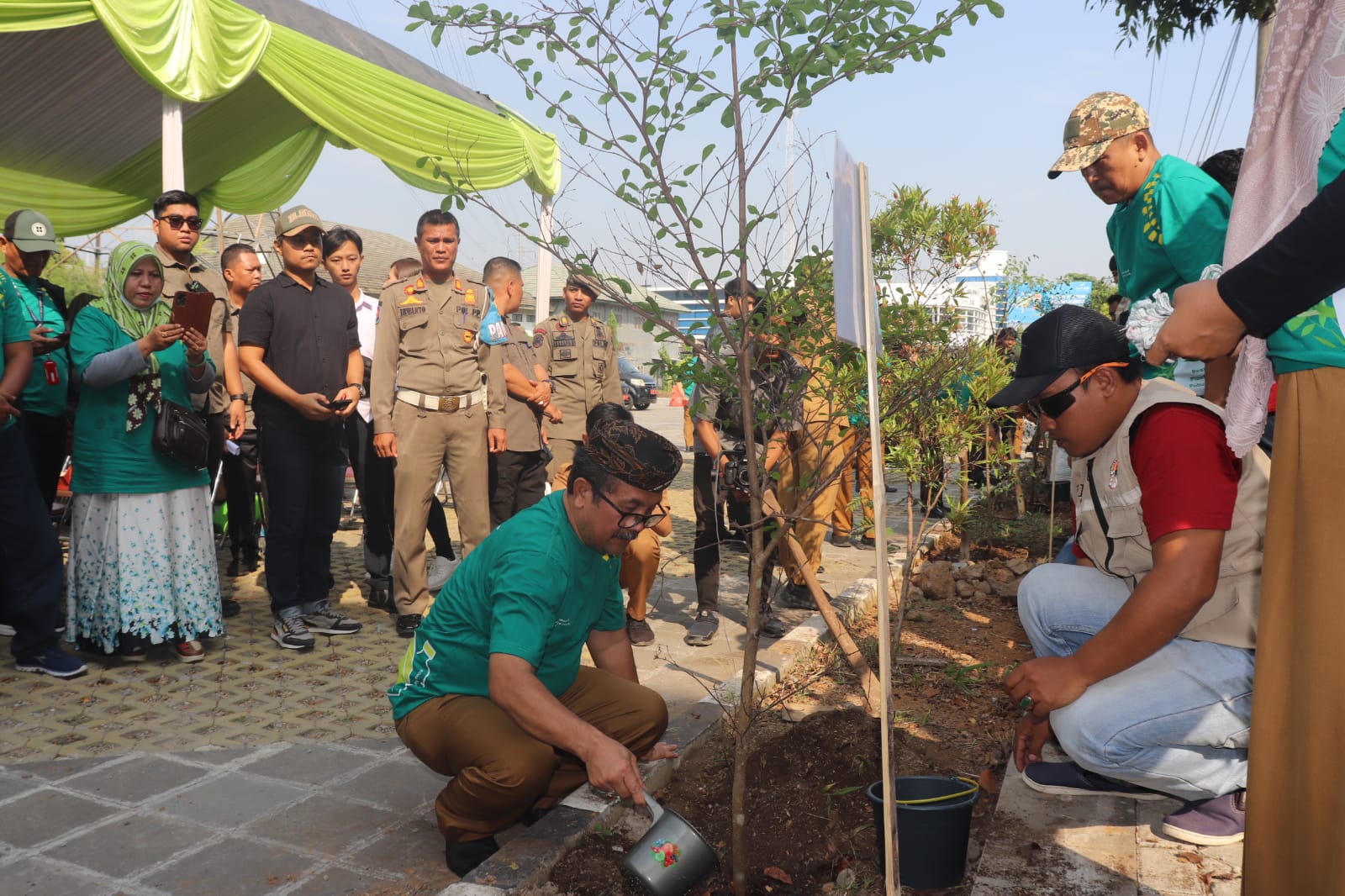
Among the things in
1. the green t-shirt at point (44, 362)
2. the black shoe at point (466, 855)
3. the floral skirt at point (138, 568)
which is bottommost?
the black shoe at point (466, 855)

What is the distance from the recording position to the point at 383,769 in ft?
12.5

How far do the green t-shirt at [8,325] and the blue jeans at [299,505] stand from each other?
3.87 feet

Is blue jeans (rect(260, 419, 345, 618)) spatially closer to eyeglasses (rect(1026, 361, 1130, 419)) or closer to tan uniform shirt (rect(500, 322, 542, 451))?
tan uniform shirt (rect(500, 322, 542, 451))

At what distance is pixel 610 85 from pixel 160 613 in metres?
3.63

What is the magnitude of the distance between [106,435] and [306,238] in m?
1.44

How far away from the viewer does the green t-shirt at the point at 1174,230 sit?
10.8ft

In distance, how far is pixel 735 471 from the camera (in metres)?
5.29

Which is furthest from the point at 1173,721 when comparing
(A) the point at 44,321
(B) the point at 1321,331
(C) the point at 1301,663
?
(A) the point at 44,321

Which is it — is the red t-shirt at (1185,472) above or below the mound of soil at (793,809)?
above

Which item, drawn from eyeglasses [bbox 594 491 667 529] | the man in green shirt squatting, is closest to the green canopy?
the man in green shirt squatting

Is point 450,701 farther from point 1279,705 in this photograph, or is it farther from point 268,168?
point 268,168

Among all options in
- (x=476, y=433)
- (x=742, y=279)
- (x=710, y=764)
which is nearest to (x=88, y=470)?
(x=476, y=433)

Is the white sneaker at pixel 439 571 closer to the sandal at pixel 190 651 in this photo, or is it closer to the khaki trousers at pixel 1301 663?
the sandal at pixel 190 651

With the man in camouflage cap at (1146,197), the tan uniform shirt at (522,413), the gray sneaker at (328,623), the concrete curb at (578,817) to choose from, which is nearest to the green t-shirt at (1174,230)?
the man in camouflage cap at (1146,197)
